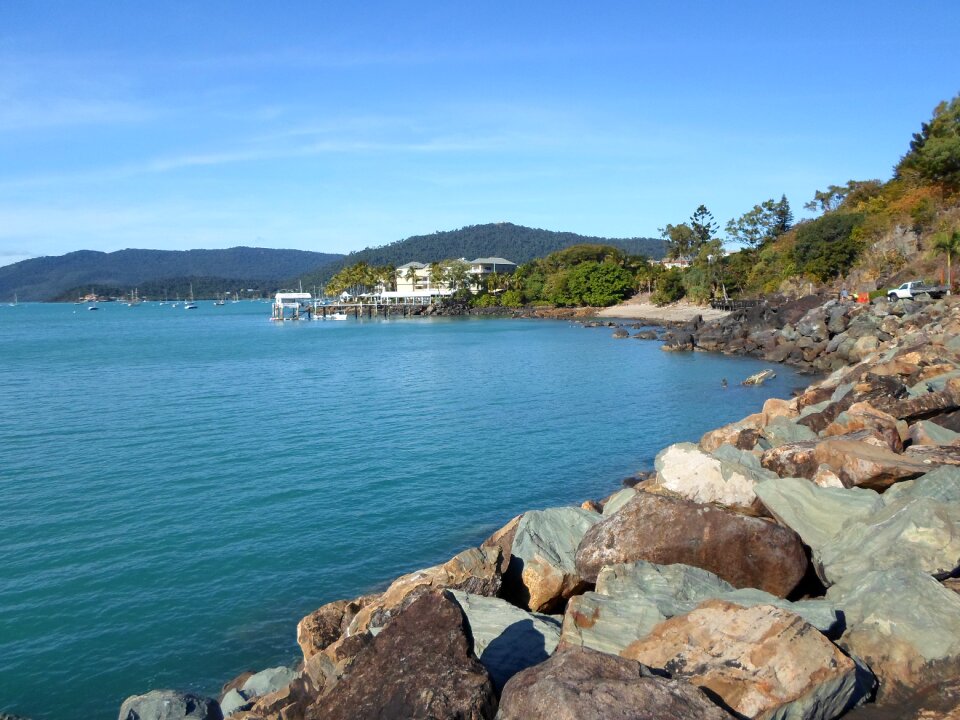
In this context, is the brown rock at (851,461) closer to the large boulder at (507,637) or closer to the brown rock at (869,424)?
the brown rock at (869,424)

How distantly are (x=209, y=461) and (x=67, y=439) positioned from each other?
7017 millimetres

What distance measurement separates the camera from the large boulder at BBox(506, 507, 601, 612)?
8.40 meters

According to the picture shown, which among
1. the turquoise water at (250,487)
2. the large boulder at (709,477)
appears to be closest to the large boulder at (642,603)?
the large boulder at (709,477)

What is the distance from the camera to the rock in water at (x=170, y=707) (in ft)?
26.7

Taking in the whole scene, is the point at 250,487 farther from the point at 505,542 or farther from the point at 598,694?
the point at 598,694

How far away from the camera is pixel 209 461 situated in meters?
21.7

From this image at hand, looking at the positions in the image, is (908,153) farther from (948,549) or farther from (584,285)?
(948,549)

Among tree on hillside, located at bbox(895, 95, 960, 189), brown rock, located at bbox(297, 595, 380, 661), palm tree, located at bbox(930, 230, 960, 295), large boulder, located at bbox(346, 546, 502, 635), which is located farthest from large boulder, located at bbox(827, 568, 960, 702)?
tree on hillside, located at bbox(895, 95, 960, 189)

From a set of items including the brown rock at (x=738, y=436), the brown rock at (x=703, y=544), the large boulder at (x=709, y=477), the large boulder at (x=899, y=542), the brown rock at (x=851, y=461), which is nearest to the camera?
the large boulder at (x=899, y=542)

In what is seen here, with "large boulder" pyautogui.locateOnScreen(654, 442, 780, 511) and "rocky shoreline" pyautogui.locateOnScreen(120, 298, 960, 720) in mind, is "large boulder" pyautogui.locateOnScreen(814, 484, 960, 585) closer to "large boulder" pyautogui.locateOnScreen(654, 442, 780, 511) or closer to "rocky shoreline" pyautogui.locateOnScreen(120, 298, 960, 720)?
"rocky shoreline" pyautogui.locateOnScreen(120, 298, 960, 720)

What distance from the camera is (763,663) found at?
5.14 metres

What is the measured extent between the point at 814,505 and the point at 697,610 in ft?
11.1

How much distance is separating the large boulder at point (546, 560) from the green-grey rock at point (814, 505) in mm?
2246

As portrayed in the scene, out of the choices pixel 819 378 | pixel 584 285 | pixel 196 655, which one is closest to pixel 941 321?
pixel 819 378
